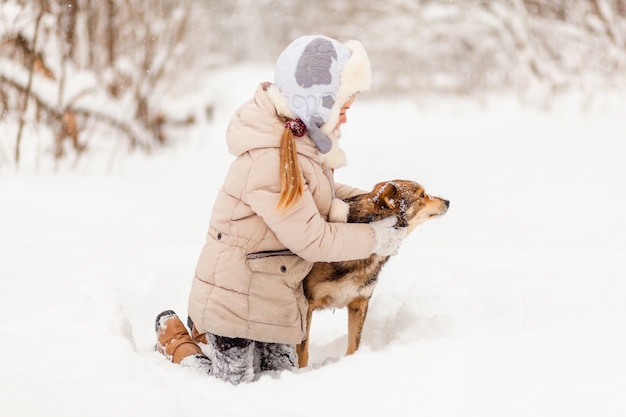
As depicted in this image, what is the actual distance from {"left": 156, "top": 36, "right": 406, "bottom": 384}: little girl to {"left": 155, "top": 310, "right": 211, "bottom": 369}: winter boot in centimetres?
7

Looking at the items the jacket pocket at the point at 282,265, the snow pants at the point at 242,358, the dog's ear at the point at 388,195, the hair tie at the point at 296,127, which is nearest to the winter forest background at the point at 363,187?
the snow pants at the point at 242,358

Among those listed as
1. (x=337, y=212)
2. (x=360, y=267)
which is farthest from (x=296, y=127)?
(x=360, y=267)

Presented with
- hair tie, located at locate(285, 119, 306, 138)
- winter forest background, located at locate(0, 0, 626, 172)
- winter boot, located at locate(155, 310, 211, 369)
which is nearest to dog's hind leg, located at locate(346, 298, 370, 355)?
winter boot, located at locate(155, 310, 211, 369)

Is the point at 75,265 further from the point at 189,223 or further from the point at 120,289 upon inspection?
the point at 189,223

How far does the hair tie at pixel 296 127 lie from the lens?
8.87 ft

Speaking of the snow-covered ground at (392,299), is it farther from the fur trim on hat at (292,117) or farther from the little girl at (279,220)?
the fur trim on hat at (292,117)

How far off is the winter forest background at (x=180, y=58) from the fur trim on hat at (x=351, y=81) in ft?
18.7

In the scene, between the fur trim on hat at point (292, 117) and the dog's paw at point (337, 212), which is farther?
the dog's paw at point (337, 212)

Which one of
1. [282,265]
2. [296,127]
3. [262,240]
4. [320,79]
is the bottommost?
[282,265]

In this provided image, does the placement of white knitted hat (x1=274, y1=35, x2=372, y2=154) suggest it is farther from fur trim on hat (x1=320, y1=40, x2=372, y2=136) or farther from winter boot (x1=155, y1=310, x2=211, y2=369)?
winter boot (x1=155, y1=310, x2=211, y2=369)

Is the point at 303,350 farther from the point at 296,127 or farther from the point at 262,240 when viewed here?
the point at 296,127

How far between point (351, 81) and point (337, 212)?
24.6 inches

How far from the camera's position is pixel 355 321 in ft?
10.9

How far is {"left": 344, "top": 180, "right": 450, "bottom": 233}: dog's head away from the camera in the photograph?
123 inches
